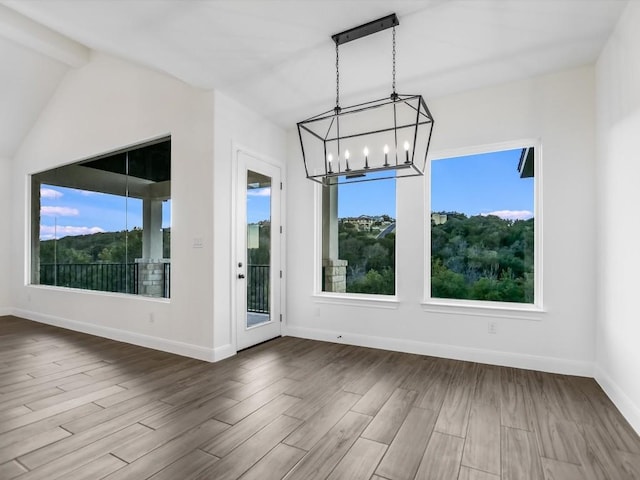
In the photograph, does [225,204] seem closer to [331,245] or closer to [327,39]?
[331,245]

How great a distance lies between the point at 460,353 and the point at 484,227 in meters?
1.40

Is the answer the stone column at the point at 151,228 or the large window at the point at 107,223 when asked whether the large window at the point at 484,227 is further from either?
the stone column at the point at 151,228

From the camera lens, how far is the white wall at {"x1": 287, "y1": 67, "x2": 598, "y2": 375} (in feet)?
10.9

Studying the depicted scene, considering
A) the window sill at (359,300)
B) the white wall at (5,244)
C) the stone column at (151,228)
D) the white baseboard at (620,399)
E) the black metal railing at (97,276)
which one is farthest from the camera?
the white wall at (5,244)

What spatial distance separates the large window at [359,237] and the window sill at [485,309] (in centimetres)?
59

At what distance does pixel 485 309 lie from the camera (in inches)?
145

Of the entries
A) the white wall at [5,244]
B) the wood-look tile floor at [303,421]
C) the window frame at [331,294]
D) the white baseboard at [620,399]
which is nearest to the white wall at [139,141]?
the wood-look tile floor at [303,421]

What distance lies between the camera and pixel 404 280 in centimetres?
409

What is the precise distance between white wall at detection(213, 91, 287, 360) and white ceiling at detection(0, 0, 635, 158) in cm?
24

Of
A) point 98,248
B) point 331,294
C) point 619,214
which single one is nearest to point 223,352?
point 331,294

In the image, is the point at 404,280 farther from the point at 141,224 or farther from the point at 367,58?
the point at 141,224

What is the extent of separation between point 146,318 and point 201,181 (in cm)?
185

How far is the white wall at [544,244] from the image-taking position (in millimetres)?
3322

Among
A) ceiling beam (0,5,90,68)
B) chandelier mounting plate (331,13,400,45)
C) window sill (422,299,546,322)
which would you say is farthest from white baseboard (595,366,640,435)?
ceiling beam (0,5,90,68)
